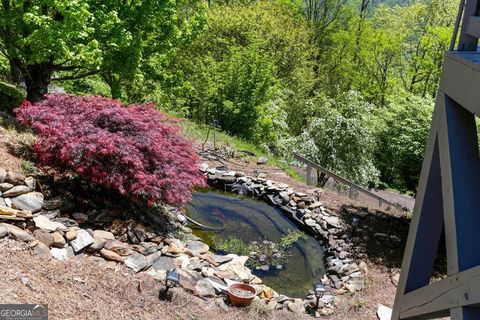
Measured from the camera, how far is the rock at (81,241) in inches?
196

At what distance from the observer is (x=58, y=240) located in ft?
15.8

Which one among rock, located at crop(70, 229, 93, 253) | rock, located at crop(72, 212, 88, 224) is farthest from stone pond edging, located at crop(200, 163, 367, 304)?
rock, located at crop(72, 212, 88, 224)

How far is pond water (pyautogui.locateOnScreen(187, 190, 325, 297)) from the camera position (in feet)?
22.4

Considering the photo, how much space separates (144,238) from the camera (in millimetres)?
5875

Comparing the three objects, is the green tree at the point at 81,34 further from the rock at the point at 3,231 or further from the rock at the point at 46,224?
the rock at the point at 3,231

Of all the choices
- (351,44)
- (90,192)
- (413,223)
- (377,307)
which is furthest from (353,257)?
(351,44)

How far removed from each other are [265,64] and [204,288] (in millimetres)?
10281

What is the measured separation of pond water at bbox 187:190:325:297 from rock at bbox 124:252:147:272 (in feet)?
6.92

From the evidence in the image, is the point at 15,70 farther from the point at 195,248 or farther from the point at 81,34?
the point at 195,248

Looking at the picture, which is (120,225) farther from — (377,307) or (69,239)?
(377,307)

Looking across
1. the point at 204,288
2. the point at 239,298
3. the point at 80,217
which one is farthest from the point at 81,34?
the point at 239,298

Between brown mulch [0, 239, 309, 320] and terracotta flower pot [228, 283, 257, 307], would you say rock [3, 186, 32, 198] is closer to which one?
brown mulch [0, 239, 309, 320]

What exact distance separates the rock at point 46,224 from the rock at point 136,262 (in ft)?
2.91

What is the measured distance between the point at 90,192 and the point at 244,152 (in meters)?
6.57
